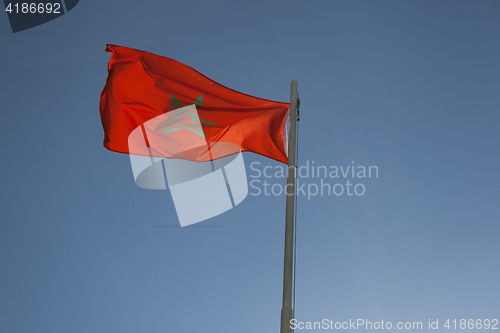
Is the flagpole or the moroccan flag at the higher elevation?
the moroccan flag

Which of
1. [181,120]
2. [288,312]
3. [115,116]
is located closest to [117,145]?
[115,116]

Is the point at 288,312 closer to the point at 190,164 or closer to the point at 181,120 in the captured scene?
the point at 181,120

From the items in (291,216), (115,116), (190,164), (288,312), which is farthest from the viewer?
(190,164)

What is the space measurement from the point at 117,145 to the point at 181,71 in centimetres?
255

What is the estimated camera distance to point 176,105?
11844 millimetres

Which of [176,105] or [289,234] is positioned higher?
[176,105]

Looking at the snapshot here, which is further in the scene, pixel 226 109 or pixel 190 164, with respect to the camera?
pixel 190 164

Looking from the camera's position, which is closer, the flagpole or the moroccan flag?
the flagpole

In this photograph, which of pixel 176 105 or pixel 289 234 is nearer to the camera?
pixel 289 234

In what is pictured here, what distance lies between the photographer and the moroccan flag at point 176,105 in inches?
441

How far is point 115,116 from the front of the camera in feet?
38.8

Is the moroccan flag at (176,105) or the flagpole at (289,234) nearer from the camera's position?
the flagpole at (289,234)

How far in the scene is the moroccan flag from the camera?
1121 cm

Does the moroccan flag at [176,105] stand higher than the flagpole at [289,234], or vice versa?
the moroccan flag at [176,105]
